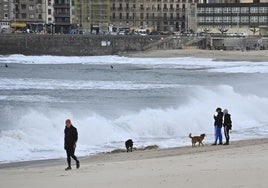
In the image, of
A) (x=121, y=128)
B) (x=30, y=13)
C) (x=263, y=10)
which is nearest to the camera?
(x=121, y=128)

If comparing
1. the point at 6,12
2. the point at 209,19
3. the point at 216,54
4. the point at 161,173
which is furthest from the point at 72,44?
the point at 161,173

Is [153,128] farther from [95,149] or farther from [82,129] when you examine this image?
[95,149]

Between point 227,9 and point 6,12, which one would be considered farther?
point 6,12

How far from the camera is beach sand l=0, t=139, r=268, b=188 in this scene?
472 inches

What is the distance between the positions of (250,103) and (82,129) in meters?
12.0

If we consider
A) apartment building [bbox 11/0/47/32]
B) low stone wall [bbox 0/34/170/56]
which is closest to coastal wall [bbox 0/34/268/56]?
low stone wall [bbox 0/34/170/56]

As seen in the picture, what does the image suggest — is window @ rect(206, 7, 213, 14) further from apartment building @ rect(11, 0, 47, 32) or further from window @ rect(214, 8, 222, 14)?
apartment building @ rect(11, 0, 47, 32)

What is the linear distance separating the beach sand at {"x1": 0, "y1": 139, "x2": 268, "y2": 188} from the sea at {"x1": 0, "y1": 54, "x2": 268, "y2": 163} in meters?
4.55

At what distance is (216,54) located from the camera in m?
98.8

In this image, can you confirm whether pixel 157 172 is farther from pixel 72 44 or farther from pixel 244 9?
pixel 244 9

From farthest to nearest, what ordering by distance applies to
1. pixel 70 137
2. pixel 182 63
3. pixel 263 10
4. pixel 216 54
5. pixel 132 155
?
1. pixel 263 10
2. pixel 216 54
3. pixel 182 63
4. pixel 132 155
5. pixel 70 137

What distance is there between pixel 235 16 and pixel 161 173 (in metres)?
119

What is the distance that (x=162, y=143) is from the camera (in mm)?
23312

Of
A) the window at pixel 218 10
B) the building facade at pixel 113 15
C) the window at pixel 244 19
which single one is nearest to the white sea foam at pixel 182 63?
the building facade at pixel 113 15
